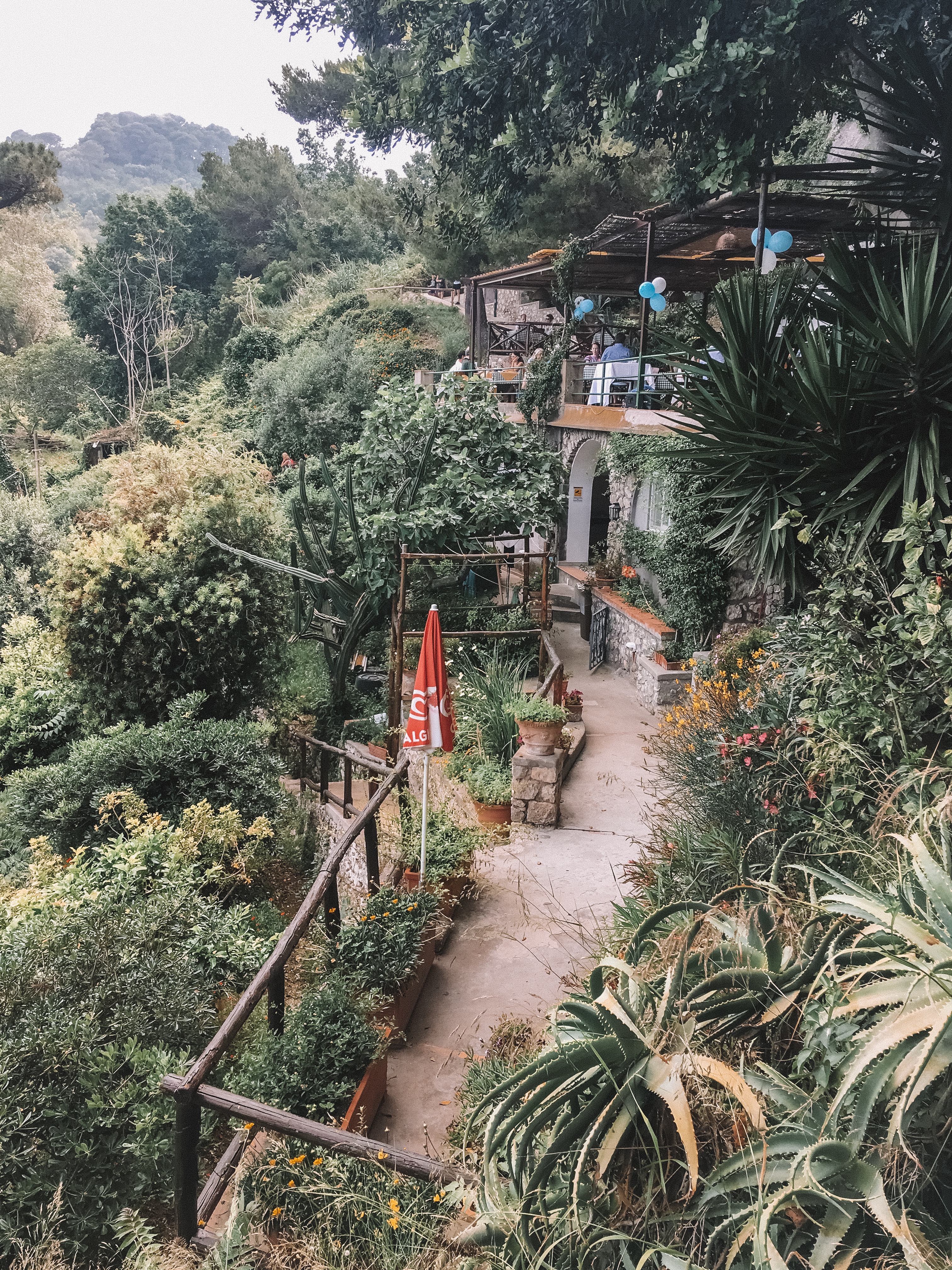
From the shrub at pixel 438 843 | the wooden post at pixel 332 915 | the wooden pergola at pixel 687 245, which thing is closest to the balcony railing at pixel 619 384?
the wooden pergola at pixel 687 245

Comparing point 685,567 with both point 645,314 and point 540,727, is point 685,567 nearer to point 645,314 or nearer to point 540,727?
point 540,727

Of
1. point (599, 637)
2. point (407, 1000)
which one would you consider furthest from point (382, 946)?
point (599, 637)

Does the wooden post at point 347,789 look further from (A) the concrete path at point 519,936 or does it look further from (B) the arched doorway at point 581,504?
(B) the arched doorway at point 581,504

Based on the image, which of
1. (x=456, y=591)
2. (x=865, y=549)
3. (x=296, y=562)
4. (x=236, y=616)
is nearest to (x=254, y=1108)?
(x=865, y=549)

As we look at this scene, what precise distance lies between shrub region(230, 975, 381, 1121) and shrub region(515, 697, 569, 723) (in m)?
3.59

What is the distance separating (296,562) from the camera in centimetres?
1102

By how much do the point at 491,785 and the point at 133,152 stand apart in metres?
128

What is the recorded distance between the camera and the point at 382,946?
4809 millimetres

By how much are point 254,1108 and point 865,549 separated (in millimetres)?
4452

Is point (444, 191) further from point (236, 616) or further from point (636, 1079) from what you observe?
point (636, 1079)

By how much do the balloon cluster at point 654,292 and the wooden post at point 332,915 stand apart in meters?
9.80

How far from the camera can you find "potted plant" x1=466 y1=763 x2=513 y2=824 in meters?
7.56

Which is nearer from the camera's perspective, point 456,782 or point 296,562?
point 456,782

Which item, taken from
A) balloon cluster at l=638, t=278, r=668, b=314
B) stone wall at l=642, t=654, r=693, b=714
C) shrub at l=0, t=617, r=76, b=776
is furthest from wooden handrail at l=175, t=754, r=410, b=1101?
balloon cluster at l=638, t=278, r=668, b=314
